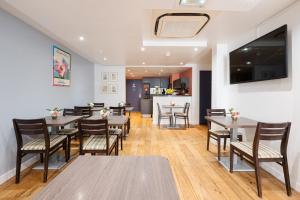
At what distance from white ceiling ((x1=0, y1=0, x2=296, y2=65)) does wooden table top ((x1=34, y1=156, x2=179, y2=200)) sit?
1904 mm

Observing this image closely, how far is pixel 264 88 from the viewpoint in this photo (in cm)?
304

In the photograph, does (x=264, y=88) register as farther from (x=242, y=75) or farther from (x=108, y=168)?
(x=108, y=168)

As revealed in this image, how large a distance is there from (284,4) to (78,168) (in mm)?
3134

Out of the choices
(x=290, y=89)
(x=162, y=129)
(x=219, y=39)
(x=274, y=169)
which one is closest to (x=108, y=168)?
(x=290, y=89)

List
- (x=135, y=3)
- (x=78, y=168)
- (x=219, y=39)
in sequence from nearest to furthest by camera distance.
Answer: (x=78, y=168), (x=135, y=3), (x=219, y=39)

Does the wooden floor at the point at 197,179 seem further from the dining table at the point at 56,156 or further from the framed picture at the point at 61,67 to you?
the framed picture at the point at 61,67

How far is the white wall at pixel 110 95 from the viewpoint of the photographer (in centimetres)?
745

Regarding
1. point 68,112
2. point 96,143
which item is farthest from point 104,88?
point 96,143

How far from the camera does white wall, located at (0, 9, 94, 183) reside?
8.56 feet

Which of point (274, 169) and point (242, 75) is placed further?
point (242, 75)

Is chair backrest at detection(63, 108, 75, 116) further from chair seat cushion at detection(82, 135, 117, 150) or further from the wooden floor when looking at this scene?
chair seat cushion at detection(82, 135, 117, 150)

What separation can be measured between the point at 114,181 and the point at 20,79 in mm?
2911

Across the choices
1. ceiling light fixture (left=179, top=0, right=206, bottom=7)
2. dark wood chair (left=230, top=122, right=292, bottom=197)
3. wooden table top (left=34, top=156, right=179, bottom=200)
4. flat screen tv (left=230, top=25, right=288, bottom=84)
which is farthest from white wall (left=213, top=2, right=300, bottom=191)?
wooden table top (left=34, top=156, right=179, bottom=200)

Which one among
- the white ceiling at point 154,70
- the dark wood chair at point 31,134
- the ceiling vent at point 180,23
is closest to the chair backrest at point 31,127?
the dark wood chair at point 31,134
